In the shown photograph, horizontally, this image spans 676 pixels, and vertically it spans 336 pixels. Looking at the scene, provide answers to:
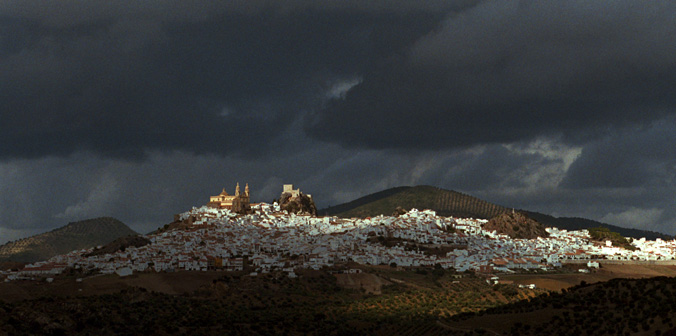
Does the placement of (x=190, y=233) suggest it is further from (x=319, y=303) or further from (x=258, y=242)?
(x=319, y=303)

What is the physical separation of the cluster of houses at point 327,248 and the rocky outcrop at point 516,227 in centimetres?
469

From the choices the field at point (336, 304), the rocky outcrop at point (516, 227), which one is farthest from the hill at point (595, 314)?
the rocky outcrop at point (516, 227)

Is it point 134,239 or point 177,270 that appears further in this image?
point 134,239

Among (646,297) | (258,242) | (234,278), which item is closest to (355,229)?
(258,242)

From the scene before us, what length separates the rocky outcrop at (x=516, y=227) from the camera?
17688cm

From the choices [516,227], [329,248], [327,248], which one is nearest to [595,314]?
[327,248]

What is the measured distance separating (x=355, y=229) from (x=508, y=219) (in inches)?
1986

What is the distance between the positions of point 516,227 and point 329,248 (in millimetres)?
68655

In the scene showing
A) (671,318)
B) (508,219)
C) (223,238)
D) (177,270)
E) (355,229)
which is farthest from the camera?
(508,219)

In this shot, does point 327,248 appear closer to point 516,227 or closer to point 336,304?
point 336,304

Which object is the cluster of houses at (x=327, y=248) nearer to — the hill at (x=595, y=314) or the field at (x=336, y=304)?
the field at (x=336, y=304)

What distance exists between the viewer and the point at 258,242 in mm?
146625

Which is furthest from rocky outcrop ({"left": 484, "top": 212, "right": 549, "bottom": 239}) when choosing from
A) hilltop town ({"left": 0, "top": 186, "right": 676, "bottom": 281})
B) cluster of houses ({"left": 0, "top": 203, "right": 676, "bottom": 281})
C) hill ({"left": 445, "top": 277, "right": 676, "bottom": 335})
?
hill ({"left": 445, "top": 277, "right": 676, "bottom": 335})

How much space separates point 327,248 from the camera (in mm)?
137125
